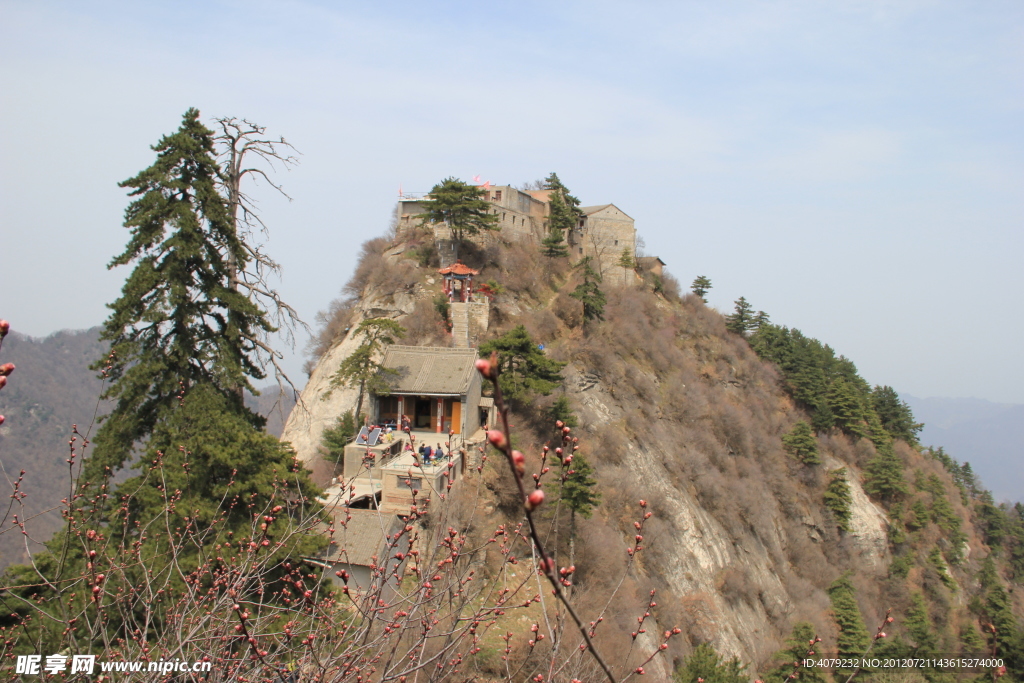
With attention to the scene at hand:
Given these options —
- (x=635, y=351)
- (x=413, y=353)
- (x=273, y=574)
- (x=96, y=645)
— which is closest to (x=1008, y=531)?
(x=635, y=351)

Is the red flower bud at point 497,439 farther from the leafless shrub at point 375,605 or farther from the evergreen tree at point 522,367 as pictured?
the evergreen tree at point 522,367

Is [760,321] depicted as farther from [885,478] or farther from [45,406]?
[45,406]

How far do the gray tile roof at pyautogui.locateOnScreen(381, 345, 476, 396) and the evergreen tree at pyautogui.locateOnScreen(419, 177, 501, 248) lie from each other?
9.87 m

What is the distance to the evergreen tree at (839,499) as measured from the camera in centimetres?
3406

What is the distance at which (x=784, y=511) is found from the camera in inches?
1298

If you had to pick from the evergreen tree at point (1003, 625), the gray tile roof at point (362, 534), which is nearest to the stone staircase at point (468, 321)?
the gray tile roof at point (362, 534)

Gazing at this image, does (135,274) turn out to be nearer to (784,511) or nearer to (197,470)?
(197,470)

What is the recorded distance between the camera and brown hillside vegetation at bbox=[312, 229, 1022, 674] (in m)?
22.2

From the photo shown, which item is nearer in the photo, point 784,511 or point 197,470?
point 197,470

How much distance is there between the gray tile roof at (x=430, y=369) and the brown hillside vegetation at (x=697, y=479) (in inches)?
114

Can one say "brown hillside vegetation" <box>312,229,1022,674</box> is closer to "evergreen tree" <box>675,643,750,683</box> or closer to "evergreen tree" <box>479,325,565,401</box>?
"evergreen tree" <box>479,325,565,401</box>

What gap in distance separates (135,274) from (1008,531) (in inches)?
2179

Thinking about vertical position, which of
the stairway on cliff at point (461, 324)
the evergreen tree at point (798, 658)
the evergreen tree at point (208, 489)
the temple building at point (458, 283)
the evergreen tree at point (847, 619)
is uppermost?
the temple building at point (458, 283)

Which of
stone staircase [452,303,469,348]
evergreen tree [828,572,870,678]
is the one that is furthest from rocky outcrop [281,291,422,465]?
evergreen tree [828,572,870,678]
